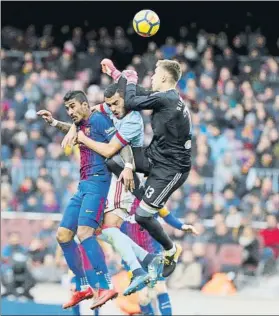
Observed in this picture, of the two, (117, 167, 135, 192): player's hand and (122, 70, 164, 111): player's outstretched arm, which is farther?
(117, 167, 135, 192): player's hand

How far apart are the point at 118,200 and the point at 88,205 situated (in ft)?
1.74

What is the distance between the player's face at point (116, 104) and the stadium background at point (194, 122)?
505 centimetres

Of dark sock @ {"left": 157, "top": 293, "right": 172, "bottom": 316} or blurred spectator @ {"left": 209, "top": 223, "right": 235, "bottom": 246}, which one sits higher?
blurred spectator @ {"left": 209, "top": 223, "right": 235, "bottom": 246}

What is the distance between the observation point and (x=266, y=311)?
16.8m

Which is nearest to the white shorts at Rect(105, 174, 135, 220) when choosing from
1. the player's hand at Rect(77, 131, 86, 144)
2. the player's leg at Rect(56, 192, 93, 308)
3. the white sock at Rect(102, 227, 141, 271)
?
the white sock at Rect(102, 227, 141, 271)

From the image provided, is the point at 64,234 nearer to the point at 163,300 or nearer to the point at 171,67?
the point at 171,67

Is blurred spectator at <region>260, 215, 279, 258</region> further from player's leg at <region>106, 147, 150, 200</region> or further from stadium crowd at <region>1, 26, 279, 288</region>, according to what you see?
player's leg at <region>106, 147, 150, 200</region>

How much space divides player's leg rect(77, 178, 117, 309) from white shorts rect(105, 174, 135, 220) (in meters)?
0.27

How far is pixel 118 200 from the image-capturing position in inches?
470

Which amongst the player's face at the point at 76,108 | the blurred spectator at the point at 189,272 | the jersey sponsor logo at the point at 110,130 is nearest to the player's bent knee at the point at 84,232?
the jersey sponsor logo at the point at 110,130

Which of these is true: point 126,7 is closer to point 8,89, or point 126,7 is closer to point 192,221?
point 8,89

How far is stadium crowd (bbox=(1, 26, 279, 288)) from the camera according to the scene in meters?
18.3

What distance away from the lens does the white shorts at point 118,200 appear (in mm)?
11922

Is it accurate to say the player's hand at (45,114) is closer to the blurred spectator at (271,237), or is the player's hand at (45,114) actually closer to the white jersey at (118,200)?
the white jersey at (118,200)
